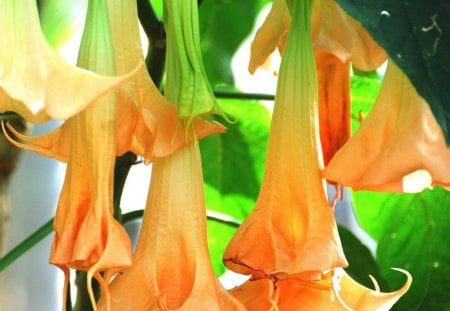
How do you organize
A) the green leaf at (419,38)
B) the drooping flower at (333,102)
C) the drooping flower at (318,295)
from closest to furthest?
1. the green leaf at (419,38)
2. the drooping flower at (318,295)
3. the drooping flower at (333,102)

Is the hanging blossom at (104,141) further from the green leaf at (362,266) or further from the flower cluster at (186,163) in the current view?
the green leaf at (362,266)

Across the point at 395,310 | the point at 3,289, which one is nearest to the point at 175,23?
the point at 395,310

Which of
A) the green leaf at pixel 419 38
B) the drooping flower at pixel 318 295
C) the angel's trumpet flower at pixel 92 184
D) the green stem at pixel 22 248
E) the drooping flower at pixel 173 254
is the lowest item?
the green stem at pixel 22 248

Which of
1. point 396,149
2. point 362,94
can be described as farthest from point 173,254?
point 362,94

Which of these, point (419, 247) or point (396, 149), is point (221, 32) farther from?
point (396, 149)

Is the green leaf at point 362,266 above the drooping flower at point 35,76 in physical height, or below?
below

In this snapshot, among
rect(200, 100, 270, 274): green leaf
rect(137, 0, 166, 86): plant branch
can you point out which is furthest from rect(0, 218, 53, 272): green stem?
rect(200, 100, 270, 274): green leaf

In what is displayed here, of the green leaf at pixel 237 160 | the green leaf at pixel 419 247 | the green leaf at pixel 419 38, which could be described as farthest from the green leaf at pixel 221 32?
the green leaf at pixel 419 38
